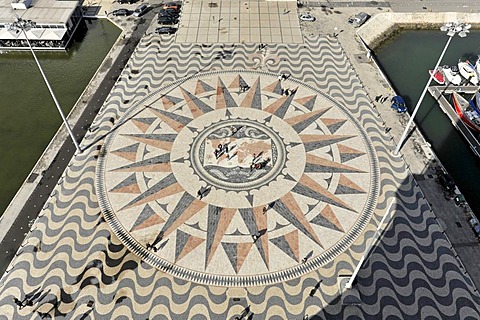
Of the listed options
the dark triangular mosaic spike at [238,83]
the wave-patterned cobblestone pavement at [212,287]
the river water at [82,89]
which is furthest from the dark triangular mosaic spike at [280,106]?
the river water at [82,89]

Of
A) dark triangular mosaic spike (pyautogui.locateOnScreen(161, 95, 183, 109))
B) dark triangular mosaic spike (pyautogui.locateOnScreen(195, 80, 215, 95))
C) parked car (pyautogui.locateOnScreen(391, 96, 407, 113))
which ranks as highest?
parked car (pyautogui.locateOnScreen(391, 96, 407, 113))

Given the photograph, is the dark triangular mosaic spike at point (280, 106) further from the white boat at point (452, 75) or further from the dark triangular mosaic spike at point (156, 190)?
the white boat at point (452, 75)

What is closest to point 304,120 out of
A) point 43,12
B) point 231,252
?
point 231,252

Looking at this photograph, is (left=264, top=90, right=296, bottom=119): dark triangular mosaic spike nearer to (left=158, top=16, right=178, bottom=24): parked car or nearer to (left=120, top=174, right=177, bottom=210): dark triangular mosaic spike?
(left=120, top=174, right=177, bottom=210): dark triangular mosaic spike

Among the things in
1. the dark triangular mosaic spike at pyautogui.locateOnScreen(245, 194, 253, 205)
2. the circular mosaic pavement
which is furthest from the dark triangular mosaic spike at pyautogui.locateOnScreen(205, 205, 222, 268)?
the dark triangular mosaic spike at pyautogui.locateOnScreen(245, 194, 253, 205)

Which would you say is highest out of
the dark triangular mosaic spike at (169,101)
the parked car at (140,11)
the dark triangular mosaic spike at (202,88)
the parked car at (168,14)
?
the parked car at (168,14)

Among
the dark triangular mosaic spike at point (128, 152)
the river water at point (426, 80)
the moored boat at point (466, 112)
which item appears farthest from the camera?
the moored boat at point (466, 112)

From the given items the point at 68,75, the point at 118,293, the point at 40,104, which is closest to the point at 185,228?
the point at 118,293
